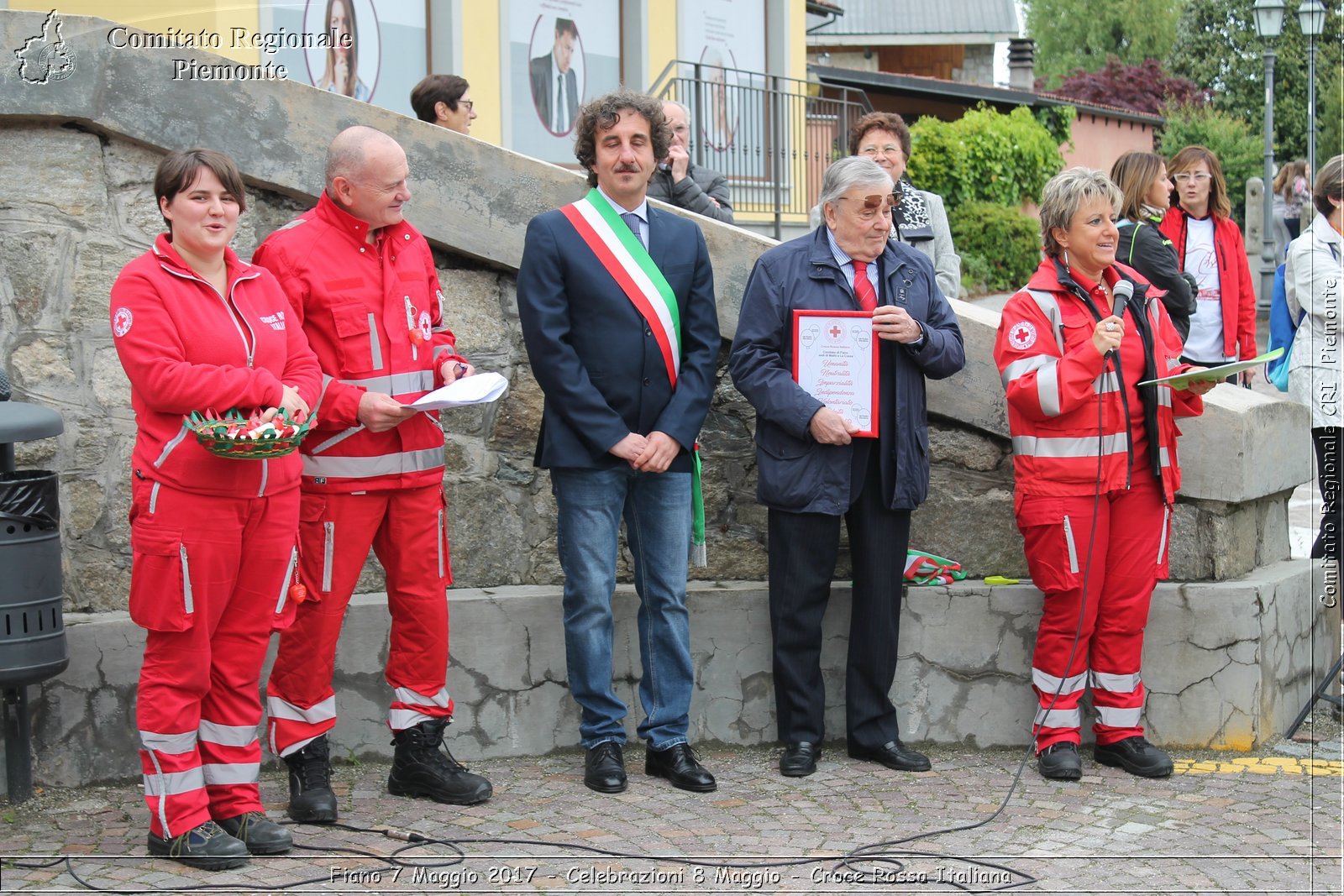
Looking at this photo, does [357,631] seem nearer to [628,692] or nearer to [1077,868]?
[628,692]

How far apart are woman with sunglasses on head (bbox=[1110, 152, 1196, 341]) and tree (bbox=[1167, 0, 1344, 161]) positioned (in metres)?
30.5

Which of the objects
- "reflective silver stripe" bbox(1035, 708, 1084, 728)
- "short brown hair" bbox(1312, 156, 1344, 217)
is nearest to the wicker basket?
"reflective silver stripe" bbox(1035, 708, 1084, 728)

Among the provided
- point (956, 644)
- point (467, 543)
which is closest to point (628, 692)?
point (467, 543)

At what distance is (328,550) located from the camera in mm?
4727

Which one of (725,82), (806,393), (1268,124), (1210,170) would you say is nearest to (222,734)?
(806,393)

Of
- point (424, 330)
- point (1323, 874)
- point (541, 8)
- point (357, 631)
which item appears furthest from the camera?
point (541, 8)

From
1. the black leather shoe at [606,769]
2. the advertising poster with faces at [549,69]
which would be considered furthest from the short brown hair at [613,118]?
the advertising poster with faces at [549,69]

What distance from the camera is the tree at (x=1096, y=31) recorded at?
224 ft

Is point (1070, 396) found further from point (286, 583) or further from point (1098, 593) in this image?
point (286, 583)

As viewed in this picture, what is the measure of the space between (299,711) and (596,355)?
58.8 inches

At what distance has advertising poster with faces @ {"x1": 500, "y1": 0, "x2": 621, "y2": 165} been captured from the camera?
41.3 ft

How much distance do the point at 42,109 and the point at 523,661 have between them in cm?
248

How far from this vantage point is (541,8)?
12.8m

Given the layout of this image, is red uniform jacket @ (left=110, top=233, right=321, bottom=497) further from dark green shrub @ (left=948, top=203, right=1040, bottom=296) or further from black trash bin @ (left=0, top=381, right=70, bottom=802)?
dark green shrub @ (left=948, top=203, right=1040, bottom=296)
